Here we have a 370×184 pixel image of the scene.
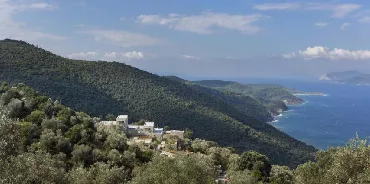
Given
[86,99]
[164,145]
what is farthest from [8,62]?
[164,145]

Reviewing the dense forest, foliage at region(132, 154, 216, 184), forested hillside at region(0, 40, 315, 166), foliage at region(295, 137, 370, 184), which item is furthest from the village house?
foliage at region(295, 137, 370, 184)

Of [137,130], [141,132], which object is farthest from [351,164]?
[137,130]

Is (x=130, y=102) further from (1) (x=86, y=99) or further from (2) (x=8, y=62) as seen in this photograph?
(2) (x=8, y=62)

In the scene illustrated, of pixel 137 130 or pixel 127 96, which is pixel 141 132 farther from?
pixel 127 96

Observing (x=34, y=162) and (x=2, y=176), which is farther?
(x=34, y=162)

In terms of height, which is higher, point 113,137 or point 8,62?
point 8,62

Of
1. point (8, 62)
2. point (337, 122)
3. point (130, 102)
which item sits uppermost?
point (8, 62)
